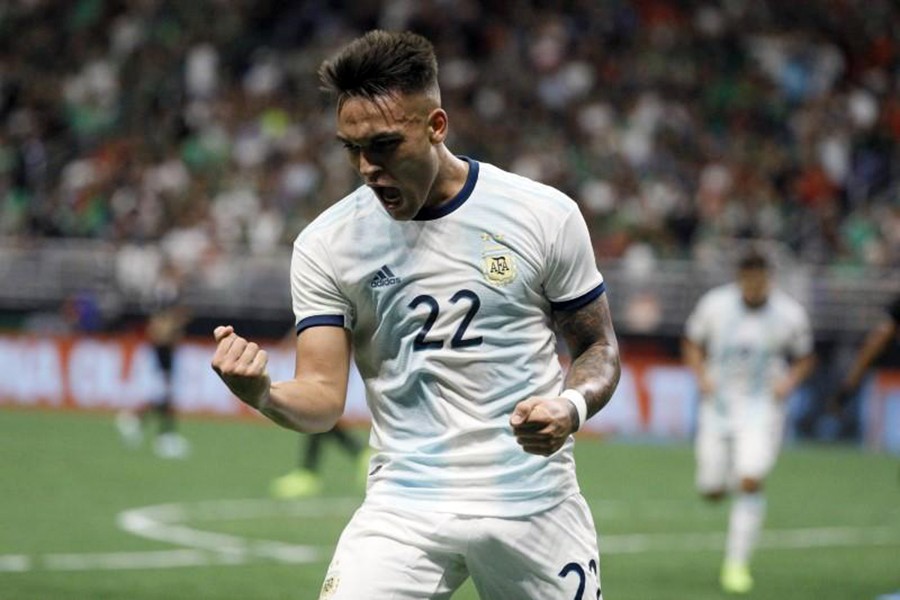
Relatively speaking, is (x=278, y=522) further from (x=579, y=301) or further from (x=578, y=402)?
(x=578, y=402)

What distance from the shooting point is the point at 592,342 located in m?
5.73

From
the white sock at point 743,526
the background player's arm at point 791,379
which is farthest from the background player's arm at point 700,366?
the white sock at point 743,526

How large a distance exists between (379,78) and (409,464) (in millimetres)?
1197

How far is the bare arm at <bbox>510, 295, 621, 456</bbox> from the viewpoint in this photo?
5.01 meters

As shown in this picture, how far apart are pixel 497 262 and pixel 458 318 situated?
211 millimetres

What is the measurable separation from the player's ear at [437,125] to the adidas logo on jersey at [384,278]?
43 cm

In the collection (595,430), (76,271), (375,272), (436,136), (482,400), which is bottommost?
(595,430)

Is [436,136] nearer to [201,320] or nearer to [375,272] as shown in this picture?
[375,272]

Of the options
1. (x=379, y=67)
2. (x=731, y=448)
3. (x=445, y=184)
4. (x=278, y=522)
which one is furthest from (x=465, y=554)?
(x=278, y=522)

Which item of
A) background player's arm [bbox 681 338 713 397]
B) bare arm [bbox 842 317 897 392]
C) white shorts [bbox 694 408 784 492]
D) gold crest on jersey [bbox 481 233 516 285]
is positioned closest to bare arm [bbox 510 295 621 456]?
gold crest on jersey [bbox 481 233 516 285]

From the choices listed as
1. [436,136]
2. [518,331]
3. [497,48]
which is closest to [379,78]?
[436,136]

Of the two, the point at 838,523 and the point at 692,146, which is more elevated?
the point at 692,146

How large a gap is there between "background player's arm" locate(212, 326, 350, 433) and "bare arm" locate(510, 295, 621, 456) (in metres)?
0.71

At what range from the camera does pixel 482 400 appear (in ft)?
18.3
